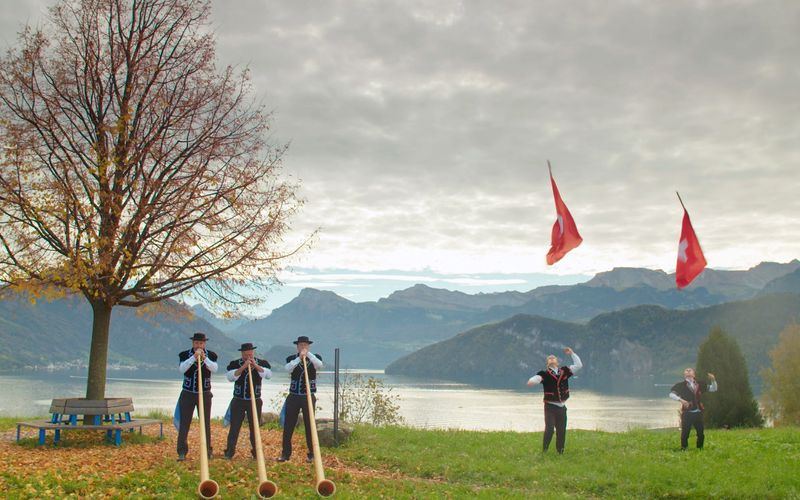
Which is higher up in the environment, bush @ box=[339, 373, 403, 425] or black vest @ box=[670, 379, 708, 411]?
black vest @ box=[670, 379, 708, 411]

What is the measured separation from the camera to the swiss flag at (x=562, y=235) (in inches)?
599

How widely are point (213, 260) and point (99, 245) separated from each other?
10.6 ft

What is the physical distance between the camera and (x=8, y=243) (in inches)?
637

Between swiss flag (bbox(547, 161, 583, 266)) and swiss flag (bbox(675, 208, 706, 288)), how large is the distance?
2.26 meters

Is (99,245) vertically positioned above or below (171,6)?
below

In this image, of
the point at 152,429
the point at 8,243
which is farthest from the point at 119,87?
the point at 152,429

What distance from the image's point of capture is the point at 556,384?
15961mm

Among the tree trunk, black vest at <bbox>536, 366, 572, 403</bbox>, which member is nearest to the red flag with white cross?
black vest at <bbox>536, 366, 572, 403</bbox>

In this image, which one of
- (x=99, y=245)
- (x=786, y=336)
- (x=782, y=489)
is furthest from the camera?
(x=786, y=336)

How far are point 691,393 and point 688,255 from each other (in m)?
4.15

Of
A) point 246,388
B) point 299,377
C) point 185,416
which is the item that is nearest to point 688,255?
point 299,377

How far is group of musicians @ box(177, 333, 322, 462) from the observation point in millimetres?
13609

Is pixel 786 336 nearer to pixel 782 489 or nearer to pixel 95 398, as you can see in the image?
pixel 782 489

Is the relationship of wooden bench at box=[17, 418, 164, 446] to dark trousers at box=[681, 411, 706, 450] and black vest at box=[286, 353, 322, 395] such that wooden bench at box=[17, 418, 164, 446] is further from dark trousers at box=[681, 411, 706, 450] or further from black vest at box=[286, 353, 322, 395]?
dark trousers at box=[681, 411, 706, 450]
